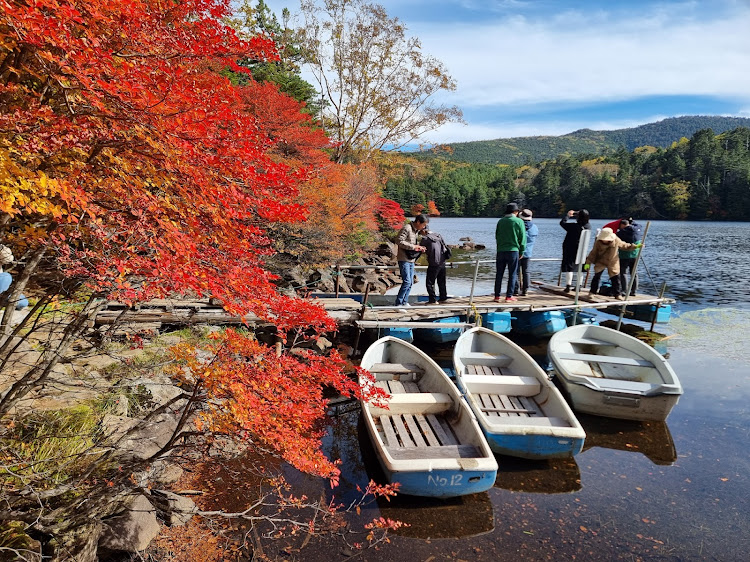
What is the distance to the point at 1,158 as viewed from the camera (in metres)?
2.20

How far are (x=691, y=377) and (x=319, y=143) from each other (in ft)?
41.6

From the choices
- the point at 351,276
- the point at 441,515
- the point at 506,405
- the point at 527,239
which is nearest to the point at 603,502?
the point at 506,405

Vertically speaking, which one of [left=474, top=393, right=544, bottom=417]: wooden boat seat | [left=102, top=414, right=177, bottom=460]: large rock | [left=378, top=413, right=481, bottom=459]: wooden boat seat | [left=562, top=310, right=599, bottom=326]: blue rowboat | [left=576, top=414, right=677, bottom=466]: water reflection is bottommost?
[left=562, top=310, right=599, bottom=326]: blue rowboat

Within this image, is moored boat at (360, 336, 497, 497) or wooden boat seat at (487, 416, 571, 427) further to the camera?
wooden boat seat at (487, 416, 571, 427)

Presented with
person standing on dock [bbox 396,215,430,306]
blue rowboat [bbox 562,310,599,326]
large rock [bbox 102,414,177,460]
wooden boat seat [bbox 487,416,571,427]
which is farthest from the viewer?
blue rowboat [bbox 562,310,599,326]

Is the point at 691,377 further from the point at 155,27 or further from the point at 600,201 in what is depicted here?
the point at 600,201

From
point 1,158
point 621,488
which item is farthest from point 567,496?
point 1,158

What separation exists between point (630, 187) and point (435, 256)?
73.0m

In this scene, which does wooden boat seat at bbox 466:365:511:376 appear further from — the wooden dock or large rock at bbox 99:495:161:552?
large rock at bbox 99:495:161:552

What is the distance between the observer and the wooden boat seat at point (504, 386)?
652 cm

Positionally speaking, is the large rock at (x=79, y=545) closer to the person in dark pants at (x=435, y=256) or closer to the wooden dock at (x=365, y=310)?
the wooden dock at (x=365, y=310)

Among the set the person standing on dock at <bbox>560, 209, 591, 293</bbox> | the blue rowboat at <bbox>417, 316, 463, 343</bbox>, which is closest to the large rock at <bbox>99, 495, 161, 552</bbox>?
the blue rowboat at <bbox>417, 316, 463, 343</bbox>

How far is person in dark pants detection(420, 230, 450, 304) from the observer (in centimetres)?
904

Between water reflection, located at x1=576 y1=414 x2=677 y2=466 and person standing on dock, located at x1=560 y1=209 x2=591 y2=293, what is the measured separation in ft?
14.5
